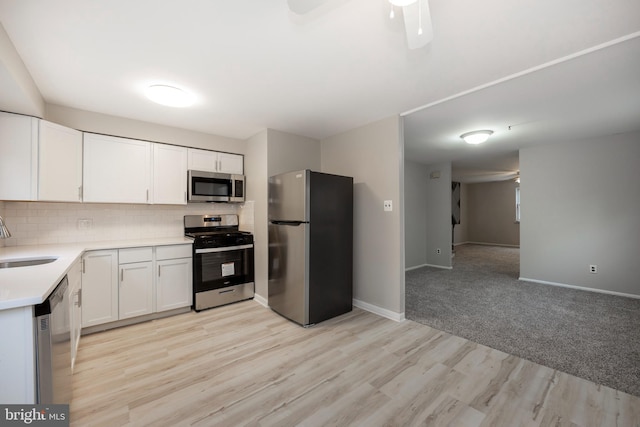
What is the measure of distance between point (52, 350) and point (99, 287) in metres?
1.63

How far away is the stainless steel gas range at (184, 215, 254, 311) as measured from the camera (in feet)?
10.5

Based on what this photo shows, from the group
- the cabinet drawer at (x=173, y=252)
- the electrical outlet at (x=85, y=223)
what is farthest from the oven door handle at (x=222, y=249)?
the electrical outlet at (x=85, y=223)

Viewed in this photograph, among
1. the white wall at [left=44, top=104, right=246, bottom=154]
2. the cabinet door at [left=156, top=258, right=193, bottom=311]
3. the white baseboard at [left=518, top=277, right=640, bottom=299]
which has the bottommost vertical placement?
the white baseboard at [left=518, top=277, right=640, bottom=299]

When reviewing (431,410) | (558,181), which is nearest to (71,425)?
(431,410)

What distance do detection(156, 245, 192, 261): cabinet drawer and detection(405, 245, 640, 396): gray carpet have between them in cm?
279

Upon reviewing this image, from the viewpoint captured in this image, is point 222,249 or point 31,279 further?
point 222,249

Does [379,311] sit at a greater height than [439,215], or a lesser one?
lesser

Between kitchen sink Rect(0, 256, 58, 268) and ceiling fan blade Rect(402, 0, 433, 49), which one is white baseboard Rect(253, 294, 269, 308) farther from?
ceiling fan blade Rect(402, 0, 433, 49)

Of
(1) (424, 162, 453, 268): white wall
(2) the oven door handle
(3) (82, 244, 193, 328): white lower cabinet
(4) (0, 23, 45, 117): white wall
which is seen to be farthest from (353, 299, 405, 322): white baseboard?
(4) (0, 23, 45, 117): white wall

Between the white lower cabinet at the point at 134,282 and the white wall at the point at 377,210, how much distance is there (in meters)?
2.19

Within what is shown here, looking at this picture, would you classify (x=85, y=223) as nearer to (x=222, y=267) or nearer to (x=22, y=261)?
(x=22, y=261)

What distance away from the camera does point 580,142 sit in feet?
13.4

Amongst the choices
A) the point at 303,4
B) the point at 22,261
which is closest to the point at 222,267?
the point at 22,261

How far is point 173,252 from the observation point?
10.1 feet
